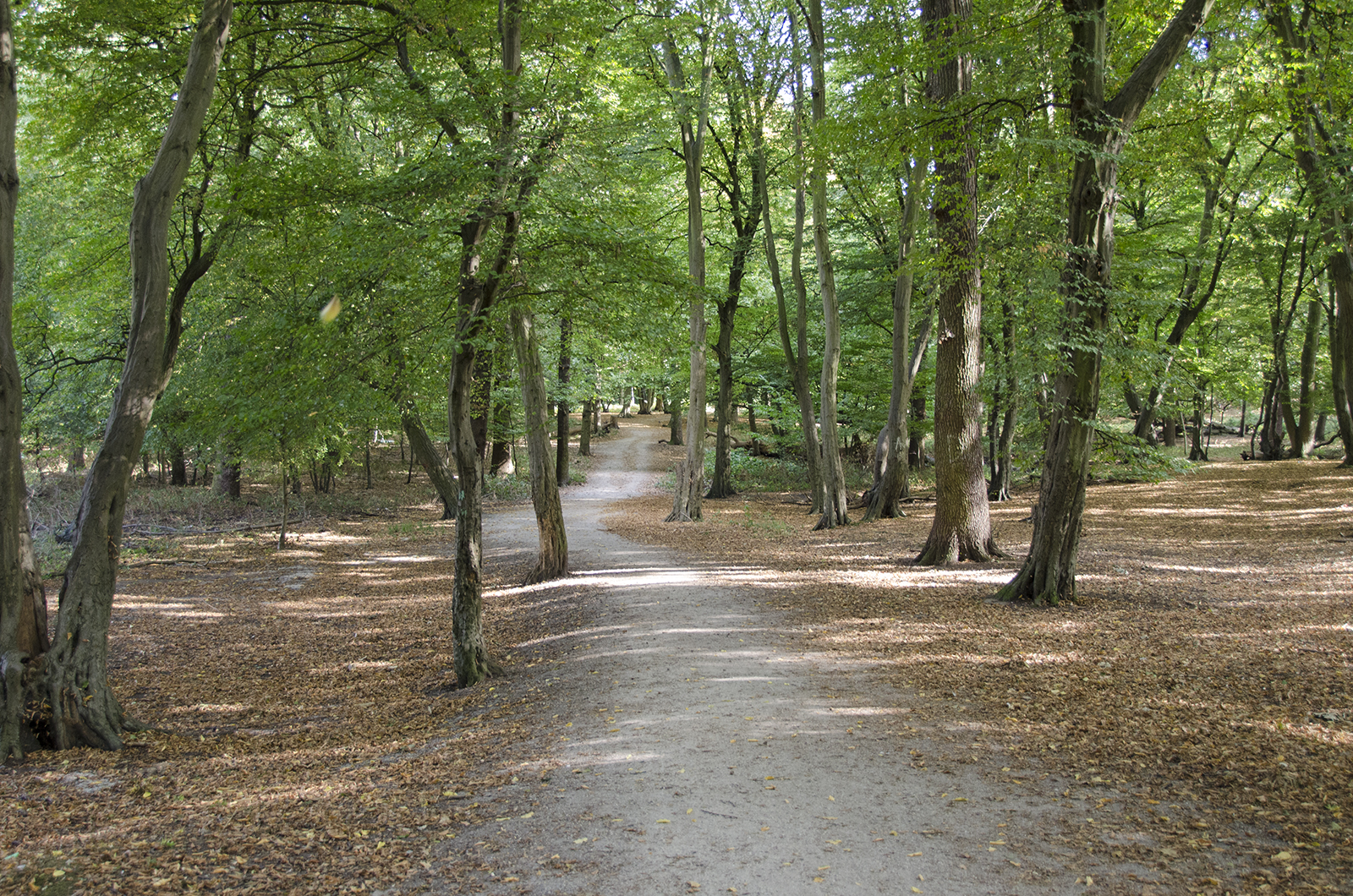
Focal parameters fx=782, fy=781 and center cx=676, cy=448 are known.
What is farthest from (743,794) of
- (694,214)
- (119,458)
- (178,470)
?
(178,470)

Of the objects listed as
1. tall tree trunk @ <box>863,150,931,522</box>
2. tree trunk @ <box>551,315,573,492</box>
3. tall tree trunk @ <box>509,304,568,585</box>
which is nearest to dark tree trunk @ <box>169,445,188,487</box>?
tree trunk @ <box>551,315,573,492</box>

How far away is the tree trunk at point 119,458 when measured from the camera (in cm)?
557

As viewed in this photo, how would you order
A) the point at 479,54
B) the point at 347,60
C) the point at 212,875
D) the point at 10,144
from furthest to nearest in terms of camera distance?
the point at 479,54 → the point at 347,60 → the point at 10,144 → the point at 212,875

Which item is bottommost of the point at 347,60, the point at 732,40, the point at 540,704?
the point at 540,704

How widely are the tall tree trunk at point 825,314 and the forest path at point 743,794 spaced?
8.48m

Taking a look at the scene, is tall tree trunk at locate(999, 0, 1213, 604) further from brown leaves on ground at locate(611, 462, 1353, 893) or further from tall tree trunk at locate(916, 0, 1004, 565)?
tall tree trunk at locate(916, 0, 1004, 565)

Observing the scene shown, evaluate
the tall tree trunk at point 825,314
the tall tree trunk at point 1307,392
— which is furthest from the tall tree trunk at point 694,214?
the tall tree trunk at point 1307,392

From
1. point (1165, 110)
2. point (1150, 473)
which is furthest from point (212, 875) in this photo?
point (1165, 110)

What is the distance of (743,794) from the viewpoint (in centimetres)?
431

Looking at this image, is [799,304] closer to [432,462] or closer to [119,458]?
[432,462]

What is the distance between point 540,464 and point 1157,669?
24.5 ft

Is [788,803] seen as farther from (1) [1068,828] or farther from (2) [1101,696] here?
(2) [1101,696]

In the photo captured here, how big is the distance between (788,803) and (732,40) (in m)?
15.2

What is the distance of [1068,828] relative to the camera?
382cm
